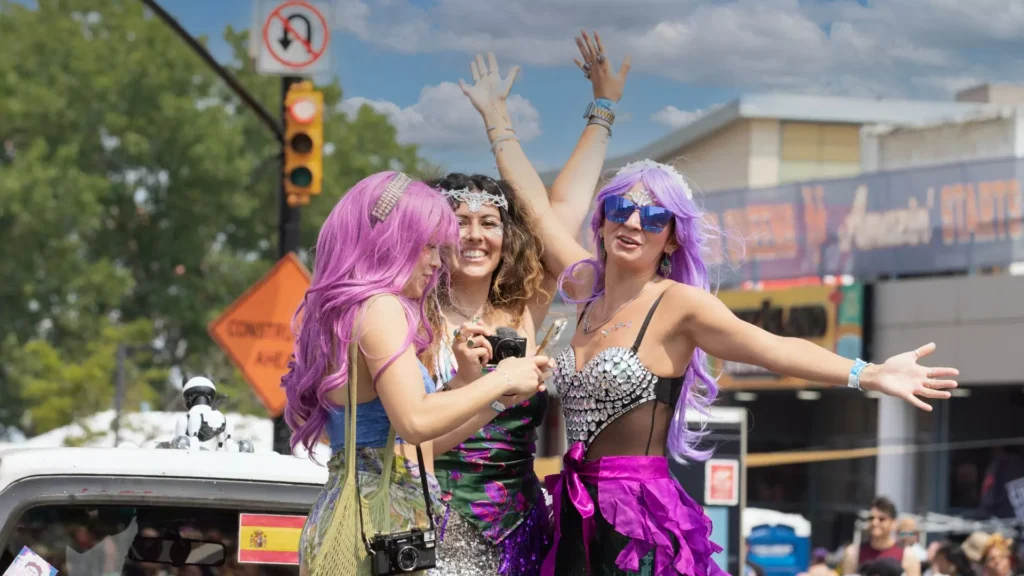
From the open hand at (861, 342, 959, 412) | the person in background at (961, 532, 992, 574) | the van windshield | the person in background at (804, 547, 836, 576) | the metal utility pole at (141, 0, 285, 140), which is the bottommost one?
the person in background at (804, 547, 836, 576)

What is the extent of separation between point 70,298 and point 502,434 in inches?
1232

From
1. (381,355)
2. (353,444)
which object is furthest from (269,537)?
(381,355)

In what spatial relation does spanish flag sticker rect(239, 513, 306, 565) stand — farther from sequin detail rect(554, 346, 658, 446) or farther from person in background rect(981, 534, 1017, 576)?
person in background rect(981, 534, 1017, 576)

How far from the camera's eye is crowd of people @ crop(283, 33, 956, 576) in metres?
2.88

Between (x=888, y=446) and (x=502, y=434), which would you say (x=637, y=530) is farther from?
(x=888, y=446)

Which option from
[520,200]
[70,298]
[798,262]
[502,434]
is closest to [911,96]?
[520,200]

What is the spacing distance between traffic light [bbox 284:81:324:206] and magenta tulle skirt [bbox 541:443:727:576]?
279 inches

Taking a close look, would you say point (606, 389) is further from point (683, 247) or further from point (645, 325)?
point (683, 247)

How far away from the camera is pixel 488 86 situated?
13.6ft

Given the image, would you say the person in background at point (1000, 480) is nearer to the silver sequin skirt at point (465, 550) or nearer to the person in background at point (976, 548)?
the person in background at point (976, 548)

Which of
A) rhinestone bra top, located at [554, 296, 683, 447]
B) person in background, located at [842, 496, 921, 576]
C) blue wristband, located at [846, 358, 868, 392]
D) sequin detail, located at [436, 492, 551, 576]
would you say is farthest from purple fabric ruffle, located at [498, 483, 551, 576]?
person in background, located at [842, 496, 921, 576]

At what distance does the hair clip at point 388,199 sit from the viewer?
2.96 m

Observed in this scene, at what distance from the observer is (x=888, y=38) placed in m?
3.94

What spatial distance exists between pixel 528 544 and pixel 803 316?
1546 cm
